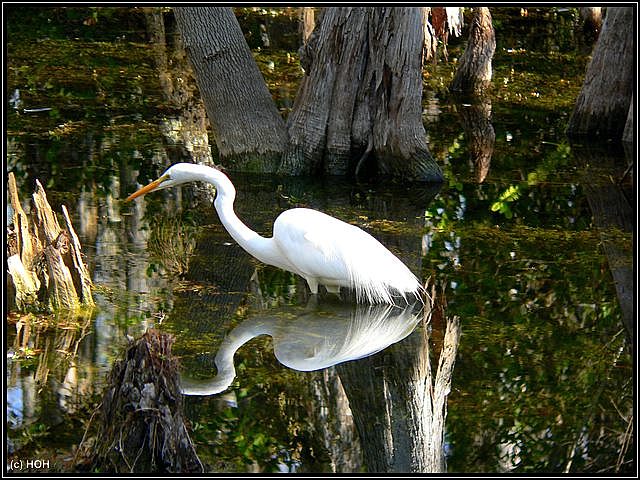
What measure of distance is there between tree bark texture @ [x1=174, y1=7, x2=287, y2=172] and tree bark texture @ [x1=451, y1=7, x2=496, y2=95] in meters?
3.77

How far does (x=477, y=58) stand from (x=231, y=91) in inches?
175

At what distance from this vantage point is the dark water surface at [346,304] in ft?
17.3

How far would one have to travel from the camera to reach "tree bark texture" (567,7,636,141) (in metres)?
10.8

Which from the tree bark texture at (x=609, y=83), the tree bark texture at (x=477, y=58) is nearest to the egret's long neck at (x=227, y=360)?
the tree bark texture at (x=609, y=83)

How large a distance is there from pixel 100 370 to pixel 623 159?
684cm

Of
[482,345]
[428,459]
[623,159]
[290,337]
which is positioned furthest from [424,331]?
[623,159]

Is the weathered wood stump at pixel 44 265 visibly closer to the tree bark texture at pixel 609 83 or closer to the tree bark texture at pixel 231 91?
the tree bark texture at pixel 231 91

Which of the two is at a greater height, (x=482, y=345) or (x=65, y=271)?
(x=65, y=271)

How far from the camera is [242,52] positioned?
982 cm

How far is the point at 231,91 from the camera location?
9828 millimetres

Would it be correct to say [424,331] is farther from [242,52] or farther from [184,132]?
[184,132]

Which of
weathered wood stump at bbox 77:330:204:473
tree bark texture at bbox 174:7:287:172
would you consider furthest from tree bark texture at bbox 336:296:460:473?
tree bark texture at bbox 174:7:287:172

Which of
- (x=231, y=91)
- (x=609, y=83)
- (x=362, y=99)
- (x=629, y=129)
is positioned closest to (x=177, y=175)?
(x=231, y=91)

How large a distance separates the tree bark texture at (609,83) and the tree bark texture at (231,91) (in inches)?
143
